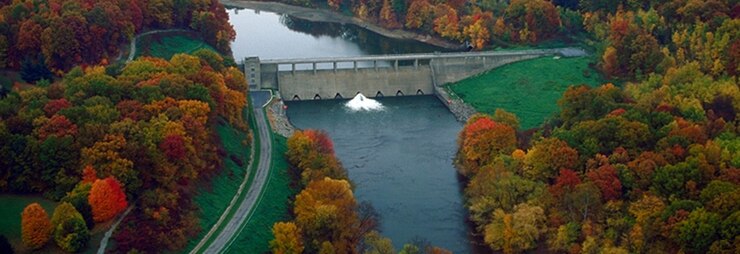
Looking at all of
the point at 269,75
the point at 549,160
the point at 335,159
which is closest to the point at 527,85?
the point at 269,75

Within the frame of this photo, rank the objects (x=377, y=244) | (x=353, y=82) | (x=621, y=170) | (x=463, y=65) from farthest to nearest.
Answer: (x=463, y=65)
(x=353, y=82)
(x=621, y=170)
(x=377, y=244)

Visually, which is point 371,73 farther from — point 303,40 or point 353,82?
point 303,40

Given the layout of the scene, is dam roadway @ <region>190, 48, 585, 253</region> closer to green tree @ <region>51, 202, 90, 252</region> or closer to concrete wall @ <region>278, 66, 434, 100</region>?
concrete wall @ <region>278, 66, 434, 100</region>

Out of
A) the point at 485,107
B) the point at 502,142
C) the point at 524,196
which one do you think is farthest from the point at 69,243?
the point at 485,107

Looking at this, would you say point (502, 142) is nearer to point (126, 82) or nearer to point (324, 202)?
point (324, 202)

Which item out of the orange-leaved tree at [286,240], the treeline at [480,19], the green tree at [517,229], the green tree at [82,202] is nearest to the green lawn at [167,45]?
the treeline at [480,19]

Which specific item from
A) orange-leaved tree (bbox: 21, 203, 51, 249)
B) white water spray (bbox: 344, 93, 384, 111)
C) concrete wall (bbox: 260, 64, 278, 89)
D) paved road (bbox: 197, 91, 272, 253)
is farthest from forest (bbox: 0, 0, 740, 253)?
white water spray (bbox: 344, 93, 384, 111)
